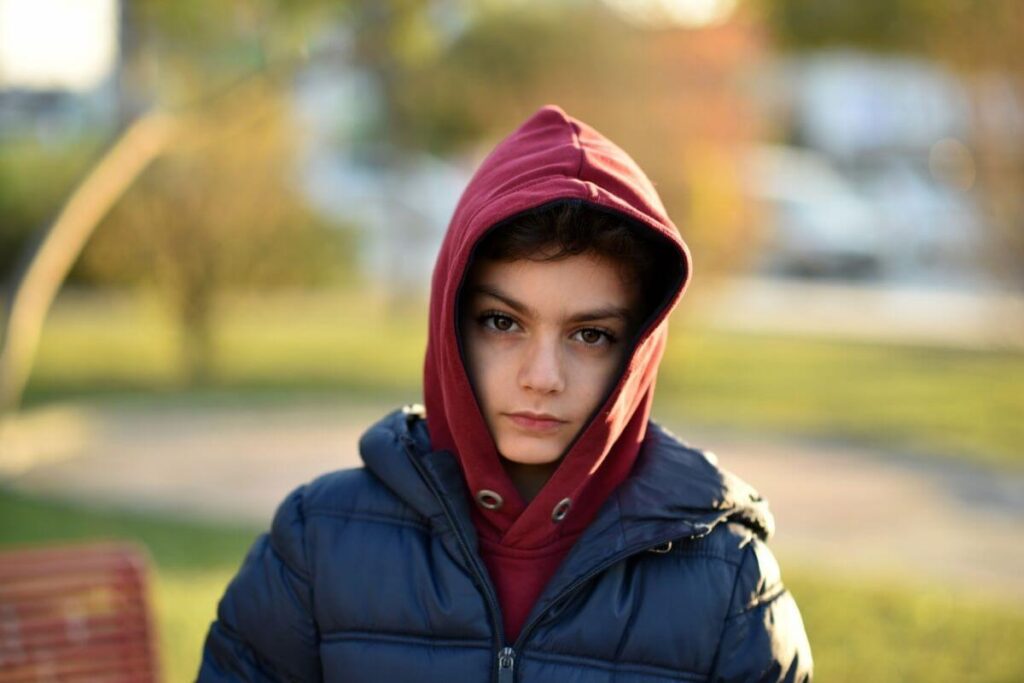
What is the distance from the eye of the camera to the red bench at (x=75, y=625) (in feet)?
9.14

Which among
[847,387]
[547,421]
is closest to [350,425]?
[847,387]

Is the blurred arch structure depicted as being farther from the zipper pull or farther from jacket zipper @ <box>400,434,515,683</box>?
the zipper pull

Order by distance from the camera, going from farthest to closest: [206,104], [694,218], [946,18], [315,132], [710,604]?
[315,132] → [694,218] → [946,18] → [206,104] → [710,604]

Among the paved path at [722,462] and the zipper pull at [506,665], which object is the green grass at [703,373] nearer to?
the paved path at [722,462]

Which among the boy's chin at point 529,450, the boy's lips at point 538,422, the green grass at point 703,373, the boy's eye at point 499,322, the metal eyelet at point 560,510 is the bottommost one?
the metal eyelet at point 560,510

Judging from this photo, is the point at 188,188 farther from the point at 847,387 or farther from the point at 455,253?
the point at 455,253

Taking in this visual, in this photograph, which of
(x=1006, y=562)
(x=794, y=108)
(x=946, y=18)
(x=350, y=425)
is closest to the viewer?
(x=1006, y=562)

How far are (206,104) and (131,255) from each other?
2.69m

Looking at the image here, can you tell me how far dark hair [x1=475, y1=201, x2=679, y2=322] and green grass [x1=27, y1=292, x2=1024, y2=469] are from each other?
616 centimetres

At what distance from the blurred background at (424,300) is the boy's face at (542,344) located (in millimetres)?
2430

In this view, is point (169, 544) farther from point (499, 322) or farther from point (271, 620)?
point (499, 322)

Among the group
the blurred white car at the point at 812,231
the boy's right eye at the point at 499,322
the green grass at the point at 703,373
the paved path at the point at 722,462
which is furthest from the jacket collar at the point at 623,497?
the blurred white car at the point at 812,231

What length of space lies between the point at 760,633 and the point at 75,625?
155 centimetres

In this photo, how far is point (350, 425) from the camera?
8.30 m
